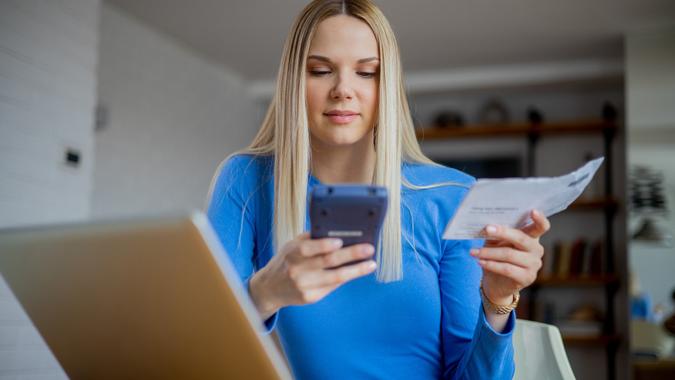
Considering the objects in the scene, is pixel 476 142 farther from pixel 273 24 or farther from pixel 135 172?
pixel 135 172

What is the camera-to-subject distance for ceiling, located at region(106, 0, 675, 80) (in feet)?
14.6

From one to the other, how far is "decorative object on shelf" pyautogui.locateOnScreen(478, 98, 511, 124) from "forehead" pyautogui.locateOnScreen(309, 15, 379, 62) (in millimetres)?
4927

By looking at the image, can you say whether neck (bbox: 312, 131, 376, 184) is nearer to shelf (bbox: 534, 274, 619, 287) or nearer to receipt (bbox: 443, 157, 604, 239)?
receipt (bbox: 443, 157, 604, 239)

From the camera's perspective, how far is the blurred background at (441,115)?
316cm

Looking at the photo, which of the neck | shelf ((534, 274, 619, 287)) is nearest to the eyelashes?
the neck

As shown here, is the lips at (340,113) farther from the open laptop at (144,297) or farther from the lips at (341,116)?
the open laptop at (144,297)

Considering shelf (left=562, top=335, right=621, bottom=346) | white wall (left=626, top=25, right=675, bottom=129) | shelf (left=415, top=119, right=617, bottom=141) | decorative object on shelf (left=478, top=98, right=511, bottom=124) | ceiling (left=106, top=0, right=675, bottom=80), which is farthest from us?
decorative object on shelf (left=478, top=98, right=511, bottom=124)

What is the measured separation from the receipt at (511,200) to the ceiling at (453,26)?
11.9 ft

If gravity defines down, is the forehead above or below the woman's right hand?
above

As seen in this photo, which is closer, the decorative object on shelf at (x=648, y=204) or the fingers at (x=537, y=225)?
the fingers at (x=537, y=225)

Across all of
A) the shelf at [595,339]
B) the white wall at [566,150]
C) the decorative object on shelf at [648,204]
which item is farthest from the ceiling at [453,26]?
the shelf at [595,339]

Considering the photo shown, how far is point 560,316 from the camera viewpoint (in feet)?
19.1

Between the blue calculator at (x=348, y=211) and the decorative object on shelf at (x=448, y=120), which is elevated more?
the decorative object on shelf at (x=448, y=120)

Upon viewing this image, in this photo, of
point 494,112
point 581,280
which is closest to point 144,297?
point 581,280
